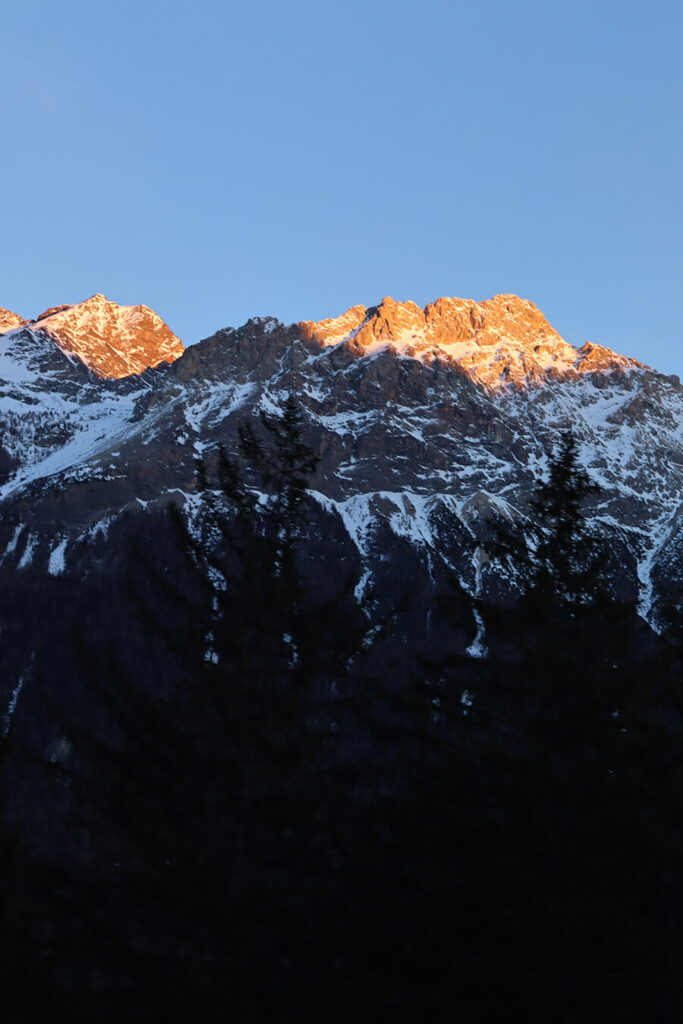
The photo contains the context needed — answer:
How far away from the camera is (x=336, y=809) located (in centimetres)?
1880

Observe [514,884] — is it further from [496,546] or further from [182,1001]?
[496,546]

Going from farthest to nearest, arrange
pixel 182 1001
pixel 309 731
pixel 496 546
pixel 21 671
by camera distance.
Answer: pixel 21 671, pixel 496 546, pixel 309 731, pixel 182 1001

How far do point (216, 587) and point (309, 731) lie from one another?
3361 millimetres

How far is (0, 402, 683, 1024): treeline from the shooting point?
1692 cm

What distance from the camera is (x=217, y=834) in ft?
60.3

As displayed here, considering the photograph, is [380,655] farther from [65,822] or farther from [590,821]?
[65,822]

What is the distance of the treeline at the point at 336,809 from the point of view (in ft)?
55.5

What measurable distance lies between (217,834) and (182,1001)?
274 centimetres

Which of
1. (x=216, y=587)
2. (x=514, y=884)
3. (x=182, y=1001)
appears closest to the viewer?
(x=182, y=1001)

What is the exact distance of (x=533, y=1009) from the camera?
54.6 feet

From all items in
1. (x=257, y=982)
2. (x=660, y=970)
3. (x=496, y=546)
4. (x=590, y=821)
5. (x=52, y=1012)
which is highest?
(x=496, y=546)

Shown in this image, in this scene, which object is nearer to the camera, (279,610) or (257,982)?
(257,982)

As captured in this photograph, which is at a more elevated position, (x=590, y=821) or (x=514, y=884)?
(x=590, y=821)

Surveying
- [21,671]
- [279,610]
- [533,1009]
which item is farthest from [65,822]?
[21,671]
